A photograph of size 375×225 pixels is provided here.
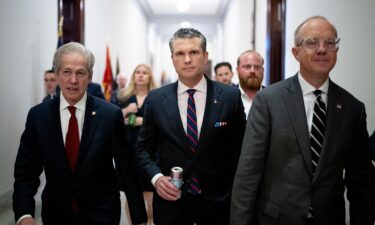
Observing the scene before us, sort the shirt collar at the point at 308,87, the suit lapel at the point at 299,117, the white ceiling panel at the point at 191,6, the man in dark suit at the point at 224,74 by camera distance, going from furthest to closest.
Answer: the white ceiling panel at the point at 191,6
the man in dark suit at the point at 224,74
the shirt collar at the point at 308,87
the suit lapel at the point at 299,117

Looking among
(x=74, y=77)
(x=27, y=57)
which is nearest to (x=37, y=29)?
(x=27, y=57)

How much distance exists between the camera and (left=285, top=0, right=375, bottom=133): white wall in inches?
117

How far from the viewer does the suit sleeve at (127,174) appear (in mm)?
1771

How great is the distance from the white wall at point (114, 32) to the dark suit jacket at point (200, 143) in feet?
14.5

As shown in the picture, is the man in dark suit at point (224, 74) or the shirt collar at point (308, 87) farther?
the man in dark suit at point (224, 74)

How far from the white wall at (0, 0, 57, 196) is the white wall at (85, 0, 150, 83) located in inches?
60.5

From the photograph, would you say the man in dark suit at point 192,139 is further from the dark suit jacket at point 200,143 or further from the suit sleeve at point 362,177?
the suit sleeve at point 362,177

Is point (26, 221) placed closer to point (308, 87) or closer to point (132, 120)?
point (308, 87)

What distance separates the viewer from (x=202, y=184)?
1.79m

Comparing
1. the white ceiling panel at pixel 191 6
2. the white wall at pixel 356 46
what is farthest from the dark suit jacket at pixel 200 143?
the white ceiling panel at pixel 191 6

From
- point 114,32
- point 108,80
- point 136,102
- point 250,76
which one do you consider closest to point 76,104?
point 250,76

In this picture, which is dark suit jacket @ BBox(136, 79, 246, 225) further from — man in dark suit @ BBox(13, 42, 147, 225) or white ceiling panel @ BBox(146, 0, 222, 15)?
white ceiling panel @ BBox(146, 0, 222, 15)

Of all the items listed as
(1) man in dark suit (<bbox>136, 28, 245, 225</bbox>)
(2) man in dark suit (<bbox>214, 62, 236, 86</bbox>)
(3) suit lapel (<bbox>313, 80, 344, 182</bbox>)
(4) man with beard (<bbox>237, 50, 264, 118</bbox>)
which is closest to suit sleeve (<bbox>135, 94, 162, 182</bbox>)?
(1) man in dark suit (<bbox>136, 28, 245, 225</bbox>)

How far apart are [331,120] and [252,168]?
393mm
